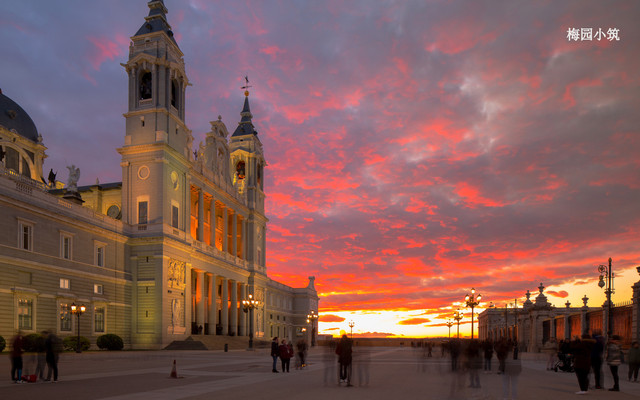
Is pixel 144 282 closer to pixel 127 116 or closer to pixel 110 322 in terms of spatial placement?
pixel 110 322

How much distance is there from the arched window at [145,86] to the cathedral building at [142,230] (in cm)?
12

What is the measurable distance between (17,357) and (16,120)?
60488 mm

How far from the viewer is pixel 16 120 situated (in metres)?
70.2

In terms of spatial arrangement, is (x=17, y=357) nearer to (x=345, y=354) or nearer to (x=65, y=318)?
(x=345, y=354)

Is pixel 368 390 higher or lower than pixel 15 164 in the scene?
lower

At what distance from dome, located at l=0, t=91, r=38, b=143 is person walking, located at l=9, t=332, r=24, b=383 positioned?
57.1 meters

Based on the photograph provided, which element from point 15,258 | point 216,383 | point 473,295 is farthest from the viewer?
point 473,295

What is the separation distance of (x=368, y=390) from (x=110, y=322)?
124 ft

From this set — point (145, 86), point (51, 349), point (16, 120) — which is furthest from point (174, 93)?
point (51, 349)

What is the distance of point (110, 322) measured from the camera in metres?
49.3

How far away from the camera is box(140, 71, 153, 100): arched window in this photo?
58.1 meters

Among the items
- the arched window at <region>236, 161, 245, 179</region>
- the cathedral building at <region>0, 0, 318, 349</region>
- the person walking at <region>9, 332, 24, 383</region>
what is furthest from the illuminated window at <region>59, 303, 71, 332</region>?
the arched window at <region>236, 161, 245, 179</region>

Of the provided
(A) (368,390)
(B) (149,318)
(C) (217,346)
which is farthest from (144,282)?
(A) (368,390)

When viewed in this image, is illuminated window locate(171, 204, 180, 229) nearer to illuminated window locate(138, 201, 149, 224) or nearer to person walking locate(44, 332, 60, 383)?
illuminated window locate(138, 201, 149, 224)
